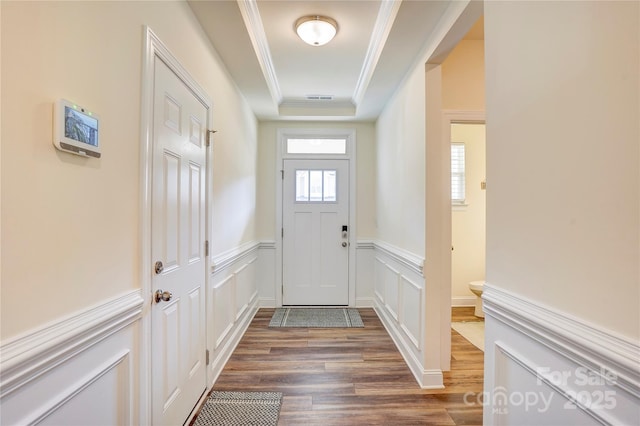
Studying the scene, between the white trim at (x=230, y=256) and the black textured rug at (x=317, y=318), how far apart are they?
868 millimetres

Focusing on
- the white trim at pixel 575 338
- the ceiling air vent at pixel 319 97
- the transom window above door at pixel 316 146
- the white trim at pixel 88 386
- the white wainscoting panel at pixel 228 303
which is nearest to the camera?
the white trim at pixel 575 338

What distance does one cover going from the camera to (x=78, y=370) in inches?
Answer: 36.5

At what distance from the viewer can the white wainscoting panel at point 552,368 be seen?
0.72 meters

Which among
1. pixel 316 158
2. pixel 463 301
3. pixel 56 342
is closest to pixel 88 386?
pixel 56 342

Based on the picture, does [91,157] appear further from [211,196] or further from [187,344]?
[187,344]

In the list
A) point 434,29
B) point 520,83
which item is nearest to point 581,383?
point 520,83

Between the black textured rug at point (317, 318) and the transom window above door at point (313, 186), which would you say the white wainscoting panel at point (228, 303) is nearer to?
the black textured rug at point (317, 318)

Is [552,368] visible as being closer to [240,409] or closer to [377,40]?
[240,409]

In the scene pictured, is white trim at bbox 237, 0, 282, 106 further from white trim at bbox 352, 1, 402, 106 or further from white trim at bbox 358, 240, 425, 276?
white trim at bbox 358, 240, 425, 276

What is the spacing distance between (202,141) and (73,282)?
4.10 ft

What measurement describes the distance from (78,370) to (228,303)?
165 cm

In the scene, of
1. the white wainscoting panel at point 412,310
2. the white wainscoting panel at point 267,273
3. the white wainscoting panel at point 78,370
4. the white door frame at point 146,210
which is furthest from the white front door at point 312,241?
the white wainscoting panel at point 78,370

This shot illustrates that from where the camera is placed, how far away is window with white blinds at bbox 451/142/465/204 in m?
3.83

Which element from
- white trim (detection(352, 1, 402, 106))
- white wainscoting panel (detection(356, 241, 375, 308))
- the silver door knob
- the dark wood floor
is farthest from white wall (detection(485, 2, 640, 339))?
white wainscoting panel (detection(356, 241, 375, 308))
